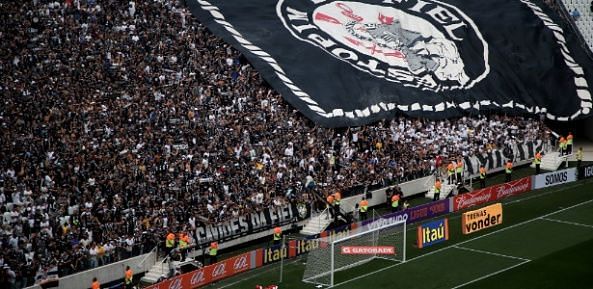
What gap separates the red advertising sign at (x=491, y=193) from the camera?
4238 centimetres

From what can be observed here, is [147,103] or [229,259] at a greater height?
[147,103]

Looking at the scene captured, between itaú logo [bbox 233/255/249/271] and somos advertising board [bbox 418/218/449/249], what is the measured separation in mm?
7278

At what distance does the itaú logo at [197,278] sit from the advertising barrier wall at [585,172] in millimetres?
24559

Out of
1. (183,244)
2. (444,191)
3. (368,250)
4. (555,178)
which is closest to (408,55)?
(444,191)

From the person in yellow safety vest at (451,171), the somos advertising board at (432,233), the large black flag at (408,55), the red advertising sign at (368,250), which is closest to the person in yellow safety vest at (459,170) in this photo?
the person in yellow safety vest at (451,171)

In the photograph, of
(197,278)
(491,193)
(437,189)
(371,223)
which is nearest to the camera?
(197,278)

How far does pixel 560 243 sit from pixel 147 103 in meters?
17.6

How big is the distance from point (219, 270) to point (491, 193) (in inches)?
651

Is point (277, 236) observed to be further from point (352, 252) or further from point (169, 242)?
point (169, 242)

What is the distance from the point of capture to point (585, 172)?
4841cm

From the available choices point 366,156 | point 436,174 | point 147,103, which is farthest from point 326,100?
point 147,103

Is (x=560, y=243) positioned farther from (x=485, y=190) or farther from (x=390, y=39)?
(x=390, y=39)

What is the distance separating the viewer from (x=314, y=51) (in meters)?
46.7

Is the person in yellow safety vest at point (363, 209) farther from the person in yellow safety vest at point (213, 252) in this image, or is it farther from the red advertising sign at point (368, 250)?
the person in yellow safety vest at point (213, 252)
